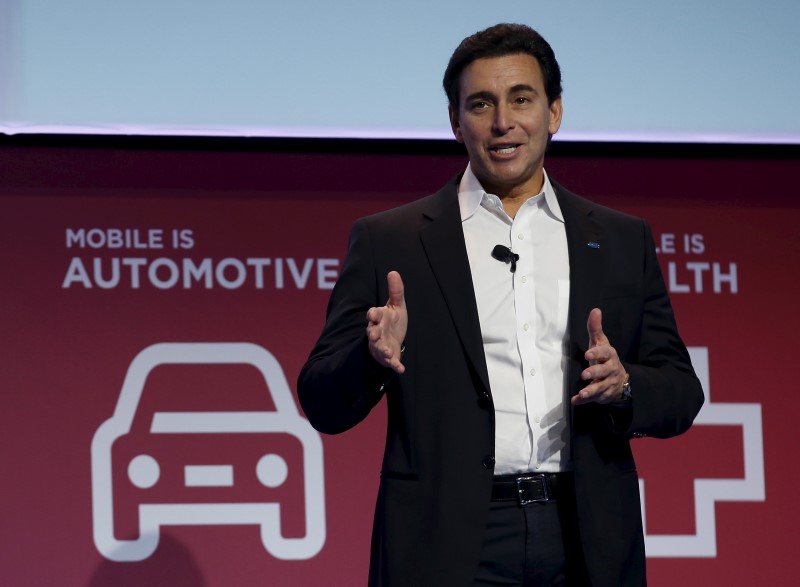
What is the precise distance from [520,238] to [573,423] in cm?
34

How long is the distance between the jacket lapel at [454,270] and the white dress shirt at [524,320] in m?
0.04

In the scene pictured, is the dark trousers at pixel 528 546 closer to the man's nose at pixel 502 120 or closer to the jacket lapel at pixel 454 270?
the jacket lapel at pixel 454 270

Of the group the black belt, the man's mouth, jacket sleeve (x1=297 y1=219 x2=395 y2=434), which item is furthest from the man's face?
the black belt

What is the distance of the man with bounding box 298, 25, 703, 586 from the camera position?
1688 millimetres

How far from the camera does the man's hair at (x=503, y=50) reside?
6.34 ft

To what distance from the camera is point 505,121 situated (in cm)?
187

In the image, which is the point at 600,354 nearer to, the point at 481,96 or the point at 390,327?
the point at 390,327

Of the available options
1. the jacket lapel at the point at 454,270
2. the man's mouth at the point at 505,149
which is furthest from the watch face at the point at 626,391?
the man's mouth at the point at 505,149

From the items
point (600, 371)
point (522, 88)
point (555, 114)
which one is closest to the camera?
point (600, 371)

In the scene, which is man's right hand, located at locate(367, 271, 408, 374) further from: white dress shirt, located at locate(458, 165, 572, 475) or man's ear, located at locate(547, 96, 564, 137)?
man's ear, located at locate(547, 96, 564, 137)

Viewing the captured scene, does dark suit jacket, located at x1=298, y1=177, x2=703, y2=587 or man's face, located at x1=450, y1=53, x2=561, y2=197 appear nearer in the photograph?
dark suit jacket, located at x1=298, y1=177, x2=703, y2=587

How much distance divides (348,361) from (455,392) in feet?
0.57

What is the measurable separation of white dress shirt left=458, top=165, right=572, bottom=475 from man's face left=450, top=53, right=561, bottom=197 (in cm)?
4

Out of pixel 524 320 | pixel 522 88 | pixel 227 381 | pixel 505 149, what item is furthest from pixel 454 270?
pixel 227 381
